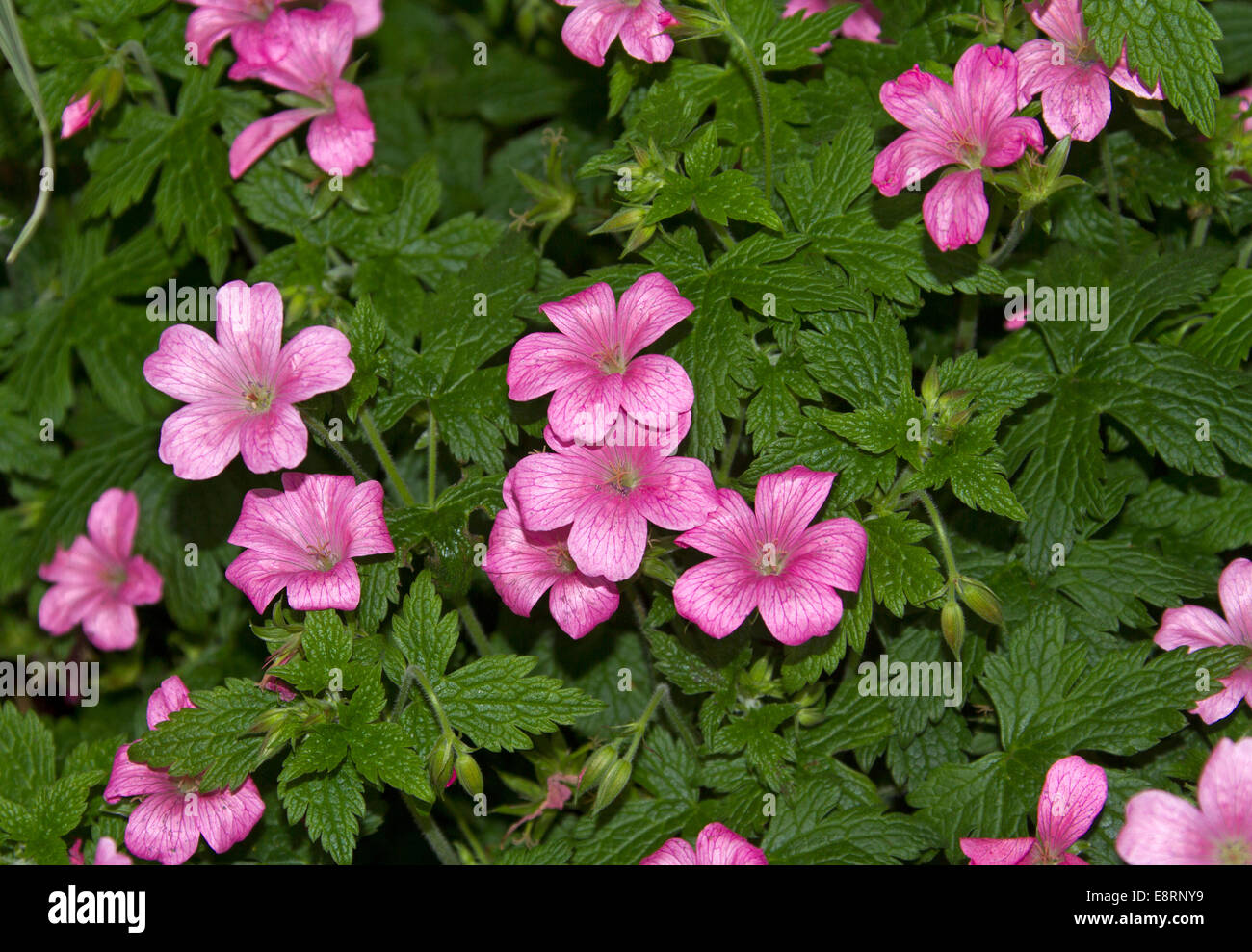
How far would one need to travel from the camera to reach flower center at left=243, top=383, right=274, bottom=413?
2.00 m

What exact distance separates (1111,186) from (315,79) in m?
1.70

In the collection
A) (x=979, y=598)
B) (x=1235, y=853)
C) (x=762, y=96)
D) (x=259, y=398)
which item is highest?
(x=762, y=96)

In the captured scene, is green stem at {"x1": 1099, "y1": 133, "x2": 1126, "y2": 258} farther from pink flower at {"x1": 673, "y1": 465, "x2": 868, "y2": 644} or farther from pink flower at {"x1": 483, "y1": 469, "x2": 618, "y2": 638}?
pink flower at {"x1": 483, "y1": 469, "x2": 618, "y2": 638}

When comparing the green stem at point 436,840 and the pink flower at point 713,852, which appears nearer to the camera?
the pink flower at point 713,852

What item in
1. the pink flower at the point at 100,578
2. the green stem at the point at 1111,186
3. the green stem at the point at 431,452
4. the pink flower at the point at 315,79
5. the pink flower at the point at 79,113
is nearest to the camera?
the green stem at the point at 431,452

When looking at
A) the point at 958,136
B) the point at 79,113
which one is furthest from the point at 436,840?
the point at 79,113

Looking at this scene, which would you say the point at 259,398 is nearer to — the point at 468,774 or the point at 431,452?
the point at 431,452

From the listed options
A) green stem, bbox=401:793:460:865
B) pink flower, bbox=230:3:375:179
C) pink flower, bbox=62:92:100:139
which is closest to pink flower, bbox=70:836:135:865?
green stem, bbox=401:793:460:865

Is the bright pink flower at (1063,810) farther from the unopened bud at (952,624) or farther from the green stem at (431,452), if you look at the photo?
the green stem at (431,452)

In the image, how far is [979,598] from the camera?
1.92 meters

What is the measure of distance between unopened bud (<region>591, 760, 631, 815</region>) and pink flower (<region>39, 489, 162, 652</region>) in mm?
1316

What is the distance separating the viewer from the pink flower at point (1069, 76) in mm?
2047

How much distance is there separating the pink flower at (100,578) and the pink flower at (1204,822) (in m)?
2.15

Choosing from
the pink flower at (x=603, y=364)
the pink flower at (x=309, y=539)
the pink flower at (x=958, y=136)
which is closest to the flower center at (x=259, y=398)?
the pink flower at (x=309, y=539)
